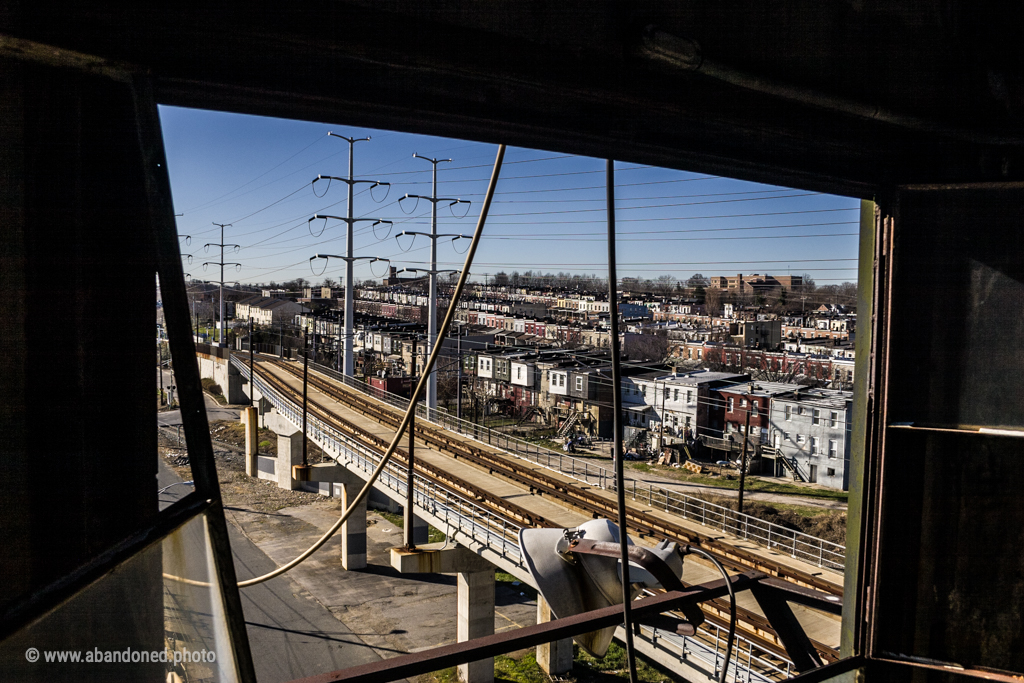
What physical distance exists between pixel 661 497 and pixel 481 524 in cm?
561

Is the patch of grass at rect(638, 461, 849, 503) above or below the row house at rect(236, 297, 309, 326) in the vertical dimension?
below

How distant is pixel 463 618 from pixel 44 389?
46.2 feet

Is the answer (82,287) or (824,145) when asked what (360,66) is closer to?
(82,287)

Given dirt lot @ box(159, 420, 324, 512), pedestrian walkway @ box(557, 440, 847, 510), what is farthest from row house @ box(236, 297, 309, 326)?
pedestrian walkway @ box(557, 440, 847, 510)

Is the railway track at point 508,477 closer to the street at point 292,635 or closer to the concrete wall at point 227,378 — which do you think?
the street at point 292,635

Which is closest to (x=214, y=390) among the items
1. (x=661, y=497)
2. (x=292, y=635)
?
(x=292, y=635)

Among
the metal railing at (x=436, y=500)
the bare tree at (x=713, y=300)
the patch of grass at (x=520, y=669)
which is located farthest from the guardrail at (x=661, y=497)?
the bare tree at (x=713, y=300)

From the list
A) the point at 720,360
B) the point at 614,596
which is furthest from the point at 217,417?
the point at 614,596

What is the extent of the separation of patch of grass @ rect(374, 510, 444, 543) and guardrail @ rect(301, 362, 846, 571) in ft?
11.6

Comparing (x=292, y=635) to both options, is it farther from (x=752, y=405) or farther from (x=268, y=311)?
(x=268, y=311)

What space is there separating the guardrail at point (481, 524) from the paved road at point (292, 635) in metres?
3.43

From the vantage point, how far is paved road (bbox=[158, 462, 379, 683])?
1385 centimetres

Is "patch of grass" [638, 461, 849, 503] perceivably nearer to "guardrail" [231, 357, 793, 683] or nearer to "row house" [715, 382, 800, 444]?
"row house" [715, 382, 800, 444]

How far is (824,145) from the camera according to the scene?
2.09m
